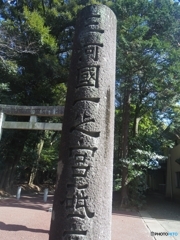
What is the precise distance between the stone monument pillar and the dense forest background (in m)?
7.30

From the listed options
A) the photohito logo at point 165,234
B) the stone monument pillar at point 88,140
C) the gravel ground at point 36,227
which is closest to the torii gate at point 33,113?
the gravel ground at point 36,227

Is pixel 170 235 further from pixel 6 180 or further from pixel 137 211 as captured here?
pixel 6 180

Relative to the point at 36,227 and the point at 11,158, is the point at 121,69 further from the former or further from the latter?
the point at 11,158

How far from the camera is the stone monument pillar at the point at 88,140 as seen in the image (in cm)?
225

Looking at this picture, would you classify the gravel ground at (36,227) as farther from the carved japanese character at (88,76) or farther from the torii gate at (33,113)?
the carved japanese character at (88,76)

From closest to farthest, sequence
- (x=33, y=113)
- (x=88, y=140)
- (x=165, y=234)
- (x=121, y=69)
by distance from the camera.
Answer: (x=88, y=140), (x=165, y=234), (x=33, y=113), (x=121, y=69)

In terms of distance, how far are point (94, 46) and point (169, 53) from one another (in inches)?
305

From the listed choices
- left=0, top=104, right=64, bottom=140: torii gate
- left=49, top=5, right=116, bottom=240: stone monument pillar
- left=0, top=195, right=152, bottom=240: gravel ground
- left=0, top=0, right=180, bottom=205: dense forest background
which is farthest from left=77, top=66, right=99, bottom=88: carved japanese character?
left=0, top=0, right=180, bottom=205: dense forest background

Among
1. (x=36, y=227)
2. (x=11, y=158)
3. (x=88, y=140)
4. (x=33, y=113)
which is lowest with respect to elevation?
(x=36, y=227)

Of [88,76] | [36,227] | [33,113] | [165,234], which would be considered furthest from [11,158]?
[88,76]

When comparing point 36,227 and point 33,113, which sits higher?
point 33,113

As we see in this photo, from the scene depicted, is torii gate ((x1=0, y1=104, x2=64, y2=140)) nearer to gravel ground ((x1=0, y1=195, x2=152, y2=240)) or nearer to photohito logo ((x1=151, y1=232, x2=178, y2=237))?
gravel ground ((x1=0, y1=195, x2=152, y2=240))

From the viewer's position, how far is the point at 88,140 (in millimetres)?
2455

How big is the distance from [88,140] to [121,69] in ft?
27.4
